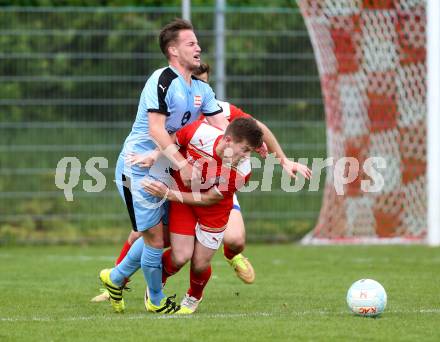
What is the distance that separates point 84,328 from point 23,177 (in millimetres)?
7794

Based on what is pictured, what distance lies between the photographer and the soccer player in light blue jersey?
276 inches

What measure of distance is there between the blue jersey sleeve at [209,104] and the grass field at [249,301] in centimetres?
141

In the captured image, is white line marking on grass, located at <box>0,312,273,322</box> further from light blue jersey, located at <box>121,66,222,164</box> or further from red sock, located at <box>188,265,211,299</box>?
light blue jersey, located at <box>121,66,222,164</box>

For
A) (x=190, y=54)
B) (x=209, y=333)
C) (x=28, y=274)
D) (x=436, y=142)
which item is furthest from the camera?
(x=436, y=142)

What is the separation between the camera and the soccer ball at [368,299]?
259 inches

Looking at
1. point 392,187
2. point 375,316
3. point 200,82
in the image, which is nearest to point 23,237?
point 392,187

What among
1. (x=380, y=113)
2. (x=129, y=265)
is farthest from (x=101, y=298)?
(x=380, y=113)

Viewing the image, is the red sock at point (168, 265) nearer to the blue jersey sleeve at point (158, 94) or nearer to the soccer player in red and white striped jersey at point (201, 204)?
the soccer player in red and white striped jersey at point (201, 204)

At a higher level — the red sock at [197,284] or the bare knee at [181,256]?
the bare knee at [181,256]

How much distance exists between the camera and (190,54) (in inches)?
286

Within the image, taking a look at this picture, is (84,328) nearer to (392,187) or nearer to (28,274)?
(28,274)

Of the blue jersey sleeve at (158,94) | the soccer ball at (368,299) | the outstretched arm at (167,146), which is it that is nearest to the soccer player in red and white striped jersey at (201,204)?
the outstretched arm at (167,146)

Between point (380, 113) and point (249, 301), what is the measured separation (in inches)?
266

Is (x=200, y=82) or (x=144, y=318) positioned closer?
(x=144, y=318)
